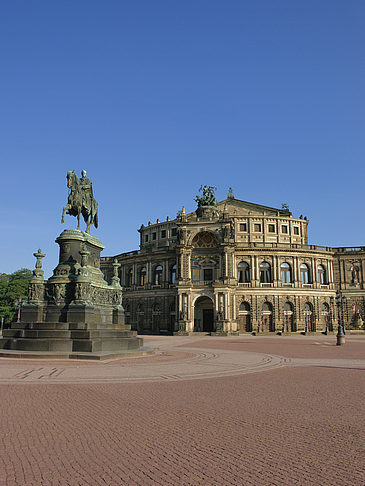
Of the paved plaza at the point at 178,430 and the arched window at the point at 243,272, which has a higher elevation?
the arched window at the point at 243,272

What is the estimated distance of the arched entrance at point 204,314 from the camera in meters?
66.8

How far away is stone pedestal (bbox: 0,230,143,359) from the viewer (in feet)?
61.7

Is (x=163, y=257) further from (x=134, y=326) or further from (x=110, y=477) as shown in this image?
(x=110, y=477)

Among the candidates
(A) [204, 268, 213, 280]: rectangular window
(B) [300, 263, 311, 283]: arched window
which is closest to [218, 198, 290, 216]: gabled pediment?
(B) [300, 263, 311, 283]: arched window

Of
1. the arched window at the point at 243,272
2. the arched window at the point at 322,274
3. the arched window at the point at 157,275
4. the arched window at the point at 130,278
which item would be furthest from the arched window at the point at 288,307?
the arched window at the point at 130,278

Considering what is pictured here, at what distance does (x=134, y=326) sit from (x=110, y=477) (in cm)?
6814

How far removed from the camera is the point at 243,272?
67.8m

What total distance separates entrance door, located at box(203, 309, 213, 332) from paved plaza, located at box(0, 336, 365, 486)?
175 ft

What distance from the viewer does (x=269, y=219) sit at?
71.8 meters

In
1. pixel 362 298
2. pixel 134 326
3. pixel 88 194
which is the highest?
pixel 88 194

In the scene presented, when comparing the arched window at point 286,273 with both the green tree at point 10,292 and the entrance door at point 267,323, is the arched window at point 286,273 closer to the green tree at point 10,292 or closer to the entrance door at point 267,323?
the entrance door at point 267,323

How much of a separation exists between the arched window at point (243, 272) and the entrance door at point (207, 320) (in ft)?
23.7

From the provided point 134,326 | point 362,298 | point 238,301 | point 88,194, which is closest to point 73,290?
point 88,194

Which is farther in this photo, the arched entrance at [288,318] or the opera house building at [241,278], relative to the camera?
the arched entrance at [288,318]
